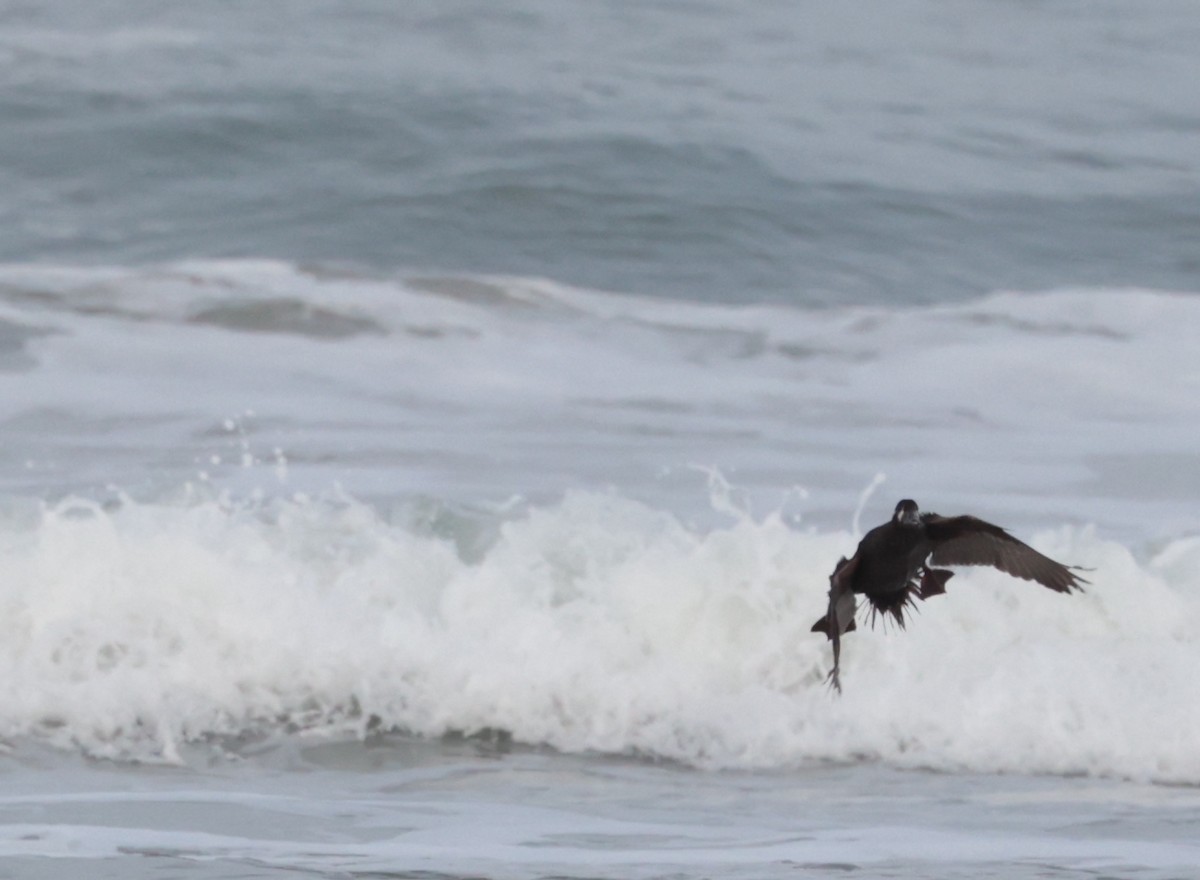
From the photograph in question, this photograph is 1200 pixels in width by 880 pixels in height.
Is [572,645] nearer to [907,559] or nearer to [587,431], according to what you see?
[907,559]

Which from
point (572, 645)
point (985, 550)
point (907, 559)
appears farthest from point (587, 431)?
point (907, 559)

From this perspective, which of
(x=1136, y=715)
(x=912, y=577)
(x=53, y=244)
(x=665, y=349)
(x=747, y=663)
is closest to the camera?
(x=912, y=577)

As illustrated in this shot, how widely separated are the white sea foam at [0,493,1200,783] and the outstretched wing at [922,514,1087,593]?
65.4 inches

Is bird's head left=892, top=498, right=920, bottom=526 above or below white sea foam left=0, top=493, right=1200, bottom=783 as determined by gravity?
above

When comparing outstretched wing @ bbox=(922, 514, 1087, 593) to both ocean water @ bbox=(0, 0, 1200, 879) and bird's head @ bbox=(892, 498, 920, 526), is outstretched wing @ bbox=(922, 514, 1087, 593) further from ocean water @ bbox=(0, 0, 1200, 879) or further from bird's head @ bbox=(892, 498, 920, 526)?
ocean water @ bbox=(0, 0, 1200, 879)

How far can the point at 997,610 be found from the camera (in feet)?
21.5

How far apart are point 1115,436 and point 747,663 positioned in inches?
166

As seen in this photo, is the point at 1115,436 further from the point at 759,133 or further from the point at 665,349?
the point at 759,133

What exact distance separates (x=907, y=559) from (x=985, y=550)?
24 cm

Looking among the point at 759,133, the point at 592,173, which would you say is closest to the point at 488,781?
the point at 592,173

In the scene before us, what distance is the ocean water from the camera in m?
5.28

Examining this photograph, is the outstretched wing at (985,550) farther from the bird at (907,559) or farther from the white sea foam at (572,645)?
the white sea foam at (572,645)

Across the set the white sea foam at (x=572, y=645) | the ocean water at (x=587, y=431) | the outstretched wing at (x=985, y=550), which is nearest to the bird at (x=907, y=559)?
the outstretched wing at (x=985, y=550)

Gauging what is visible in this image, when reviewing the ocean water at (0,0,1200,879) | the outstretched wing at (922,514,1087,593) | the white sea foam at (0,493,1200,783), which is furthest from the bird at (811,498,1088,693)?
the white sea foam at (0,493,1200,783)
